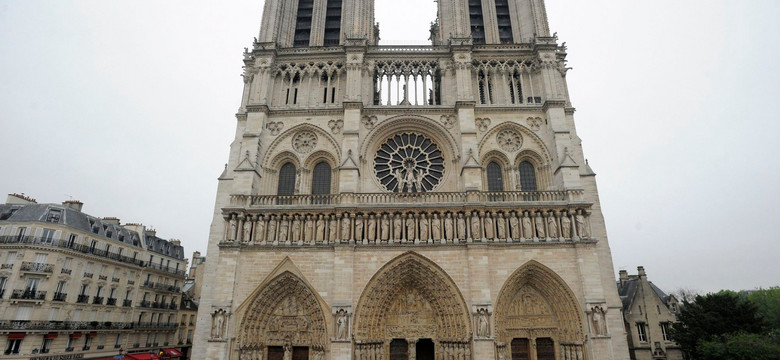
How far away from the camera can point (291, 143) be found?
18.3m

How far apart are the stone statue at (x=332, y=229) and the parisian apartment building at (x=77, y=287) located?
12839mm

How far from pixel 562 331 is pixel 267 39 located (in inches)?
703

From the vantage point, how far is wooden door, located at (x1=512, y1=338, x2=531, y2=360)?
1509 centimetres

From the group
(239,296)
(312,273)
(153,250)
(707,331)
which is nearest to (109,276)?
(153,250)

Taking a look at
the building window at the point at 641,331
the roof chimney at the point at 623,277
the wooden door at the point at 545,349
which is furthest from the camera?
the roof chimney at the point at 623,277

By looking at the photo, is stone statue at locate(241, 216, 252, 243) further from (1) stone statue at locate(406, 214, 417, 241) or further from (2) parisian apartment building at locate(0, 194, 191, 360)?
(2) parisian apartment building at locate(0, 194, 191, 360)

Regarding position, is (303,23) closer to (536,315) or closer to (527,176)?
(527,176)

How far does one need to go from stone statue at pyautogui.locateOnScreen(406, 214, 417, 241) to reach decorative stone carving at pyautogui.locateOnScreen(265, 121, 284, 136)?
7.15 meters

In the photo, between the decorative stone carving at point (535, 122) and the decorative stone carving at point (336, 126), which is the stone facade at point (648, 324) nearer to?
the decorative stone carving at point (535, 122)

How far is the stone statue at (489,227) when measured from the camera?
15.3m

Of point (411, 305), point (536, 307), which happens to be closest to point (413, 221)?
point (411, 305)

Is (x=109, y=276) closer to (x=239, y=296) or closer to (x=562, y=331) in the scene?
(x=239, y=296)

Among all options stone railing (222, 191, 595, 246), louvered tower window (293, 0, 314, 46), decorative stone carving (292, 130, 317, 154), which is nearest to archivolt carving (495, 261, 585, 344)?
stone railing (222, 191, 595, 246)

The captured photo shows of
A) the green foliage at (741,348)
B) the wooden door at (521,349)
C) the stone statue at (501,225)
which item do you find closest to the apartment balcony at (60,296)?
the stone statue at (501,225)
